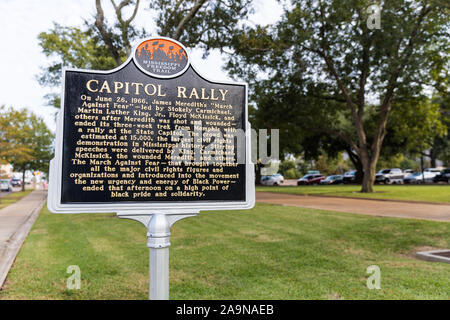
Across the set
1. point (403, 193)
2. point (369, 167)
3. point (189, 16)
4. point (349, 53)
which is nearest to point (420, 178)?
point (369, 167)

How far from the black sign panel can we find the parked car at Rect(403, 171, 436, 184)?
141 feet

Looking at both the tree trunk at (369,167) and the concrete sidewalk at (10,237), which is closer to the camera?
the concrete sidewalk at (10,237)

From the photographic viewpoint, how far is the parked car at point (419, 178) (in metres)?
41.5

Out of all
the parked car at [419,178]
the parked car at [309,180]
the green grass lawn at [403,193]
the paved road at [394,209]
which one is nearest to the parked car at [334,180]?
the parked car at [309,180]

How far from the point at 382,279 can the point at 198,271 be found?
2796mm

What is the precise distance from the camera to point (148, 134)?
3.92m

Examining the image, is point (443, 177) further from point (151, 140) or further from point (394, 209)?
point (151, 140)

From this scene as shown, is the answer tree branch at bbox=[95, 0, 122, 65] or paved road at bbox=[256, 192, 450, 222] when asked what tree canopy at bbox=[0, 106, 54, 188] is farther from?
paved road at bbox=[256, 192, 450, 222]

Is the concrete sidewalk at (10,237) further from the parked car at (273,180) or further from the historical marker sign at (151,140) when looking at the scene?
the parked car at (273,180)

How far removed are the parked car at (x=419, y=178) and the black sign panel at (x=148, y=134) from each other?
4301 cm

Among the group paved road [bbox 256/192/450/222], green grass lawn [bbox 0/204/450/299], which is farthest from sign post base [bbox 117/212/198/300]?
paved road [bbox 256/192/450/222]

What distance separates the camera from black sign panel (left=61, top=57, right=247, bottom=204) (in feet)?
12.2

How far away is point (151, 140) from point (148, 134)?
72 mm

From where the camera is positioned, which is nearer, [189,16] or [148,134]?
[148,134]
